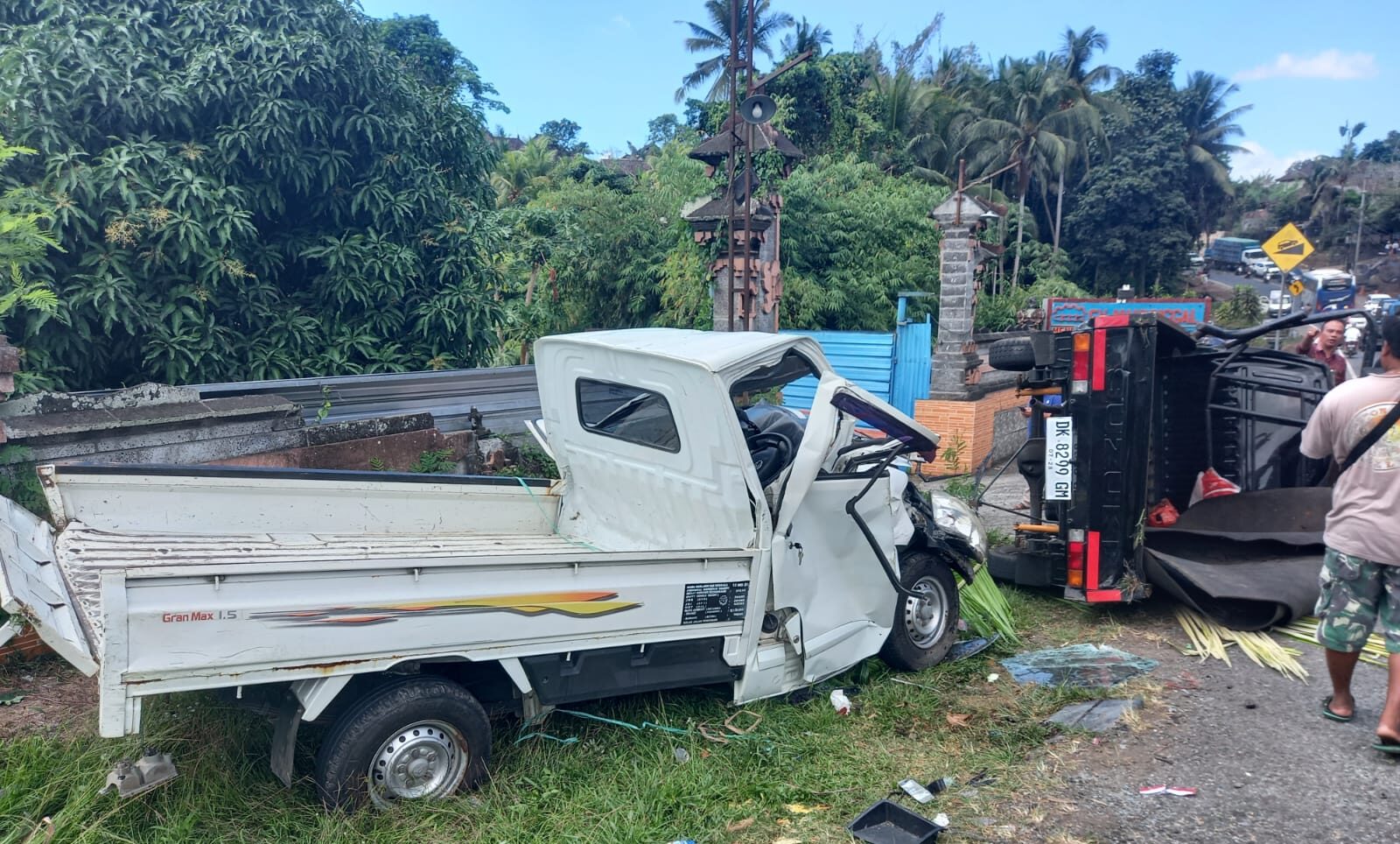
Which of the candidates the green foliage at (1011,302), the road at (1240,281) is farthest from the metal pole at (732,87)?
the road at (1240,281)

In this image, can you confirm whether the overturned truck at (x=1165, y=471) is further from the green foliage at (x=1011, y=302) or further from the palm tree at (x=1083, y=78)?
the palm tree at (x=1083, y=78)

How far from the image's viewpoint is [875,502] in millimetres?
4707

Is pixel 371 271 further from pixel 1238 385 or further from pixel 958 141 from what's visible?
pixel 958 141

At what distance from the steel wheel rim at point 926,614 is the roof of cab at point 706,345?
61.0 inches

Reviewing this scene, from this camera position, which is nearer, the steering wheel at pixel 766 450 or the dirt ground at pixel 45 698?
the dirt ground at pixel 45 698

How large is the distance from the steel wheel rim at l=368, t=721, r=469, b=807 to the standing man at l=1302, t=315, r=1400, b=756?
378 centimetres

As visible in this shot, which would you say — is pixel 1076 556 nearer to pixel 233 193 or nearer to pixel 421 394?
pixel 421 394

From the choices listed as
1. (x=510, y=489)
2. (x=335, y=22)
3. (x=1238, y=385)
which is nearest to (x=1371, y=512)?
(x=1238, y=385)

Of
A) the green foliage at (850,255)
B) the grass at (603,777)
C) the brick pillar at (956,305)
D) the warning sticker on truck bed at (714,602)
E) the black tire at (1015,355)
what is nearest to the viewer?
the grass at (603,777)

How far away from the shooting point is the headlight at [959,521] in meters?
5.33

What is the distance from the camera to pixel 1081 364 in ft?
17.9

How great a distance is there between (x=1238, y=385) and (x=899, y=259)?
1122cm

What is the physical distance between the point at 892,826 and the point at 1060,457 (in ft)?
9.80

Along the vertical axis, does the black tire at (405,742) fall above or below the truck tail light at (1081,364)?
below
